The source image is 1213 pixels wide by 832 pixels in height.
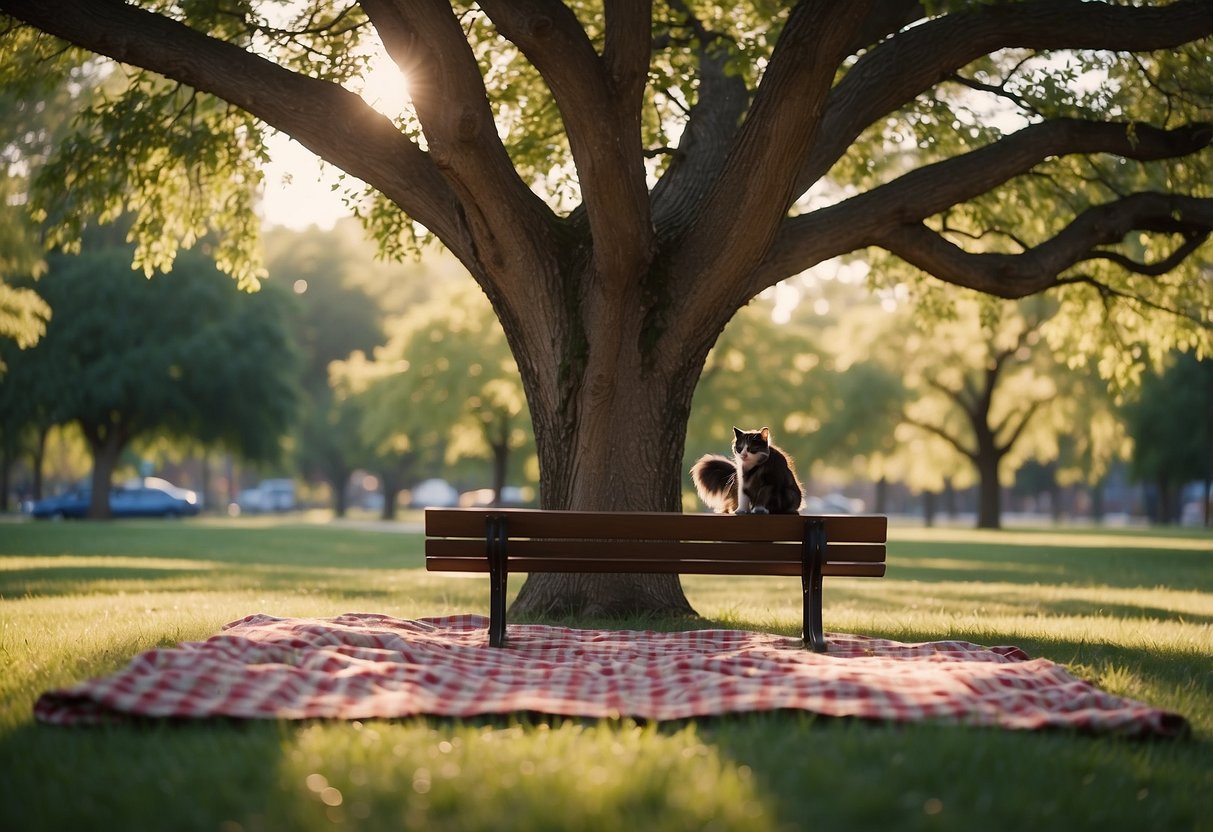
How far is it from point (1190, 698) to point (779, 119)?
4.66 m

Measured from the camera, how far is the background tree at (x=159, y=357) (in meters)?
40.1

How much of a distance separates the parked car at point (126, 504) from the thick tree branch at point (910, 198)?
43.2 metres

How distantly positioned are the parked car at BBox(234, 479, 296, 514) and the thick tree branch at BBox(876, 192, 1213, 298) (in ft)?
254

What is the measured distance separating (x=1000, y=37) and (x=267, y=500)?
81791mm

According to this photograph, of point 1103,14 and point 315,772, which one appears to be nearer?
point 315,772

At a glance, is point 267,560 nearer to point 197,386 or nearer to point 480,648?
point 480,648

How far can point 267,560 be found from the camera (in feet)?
74.4

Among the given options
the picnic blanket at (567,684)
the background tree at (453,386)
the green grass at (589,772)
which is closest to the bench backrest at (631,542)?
the picnic blanket at (567,684)

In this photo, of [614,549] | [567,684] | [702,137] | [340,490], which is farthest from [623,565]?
[340,490]

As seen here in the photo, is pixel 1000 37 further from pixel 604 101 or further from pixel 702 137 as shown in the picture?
pixel 604 101

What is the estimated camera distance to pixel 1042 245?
11781 mm

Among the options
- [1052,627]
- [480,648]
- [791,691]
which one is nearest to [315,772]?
[791,691]

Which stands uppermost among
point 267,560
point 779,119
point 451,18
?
point 451,18

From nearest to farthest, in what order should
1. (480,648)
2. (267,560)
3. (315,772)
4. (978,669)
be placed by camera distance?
(315,772) → (978,669) → (480,648) → (267,560)
